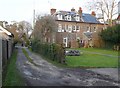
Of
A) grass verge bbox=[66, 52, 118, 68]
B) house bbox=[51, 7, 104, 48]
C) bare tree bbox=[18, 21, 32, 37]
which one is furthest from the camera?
bare tree bbox=[18, 21, 32, 37]

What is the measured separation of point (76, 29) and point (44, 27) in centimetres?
1136

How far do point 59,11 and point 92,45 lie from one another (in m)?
12.2

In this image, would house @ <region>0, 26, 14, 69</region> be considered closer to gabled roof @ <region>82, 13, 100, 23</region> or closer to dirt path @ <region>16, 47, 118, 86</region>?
dirt path @ <region>16, 47, 118, 86</region>

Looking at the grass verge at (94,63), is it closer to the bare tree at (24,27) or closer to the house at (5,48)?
the house at (5,48)

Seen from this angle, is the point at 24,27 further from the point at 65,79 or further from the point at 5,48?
the point at 65,79

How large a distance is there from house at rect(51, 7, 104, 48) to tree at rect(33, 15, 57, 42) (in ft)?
11.5

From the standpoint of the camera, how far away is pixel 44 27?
55.1 metres

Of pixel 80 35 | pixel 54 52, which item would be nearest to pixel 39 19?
pixel 80 35

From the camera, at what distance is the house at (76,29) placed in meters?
59.4

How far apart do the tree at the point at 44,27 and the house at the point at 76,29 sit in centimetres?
352

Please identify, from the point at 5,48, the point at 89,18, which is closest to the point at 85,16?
the point at 89,18

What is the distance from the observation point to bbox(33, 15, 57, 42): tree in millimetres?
54625

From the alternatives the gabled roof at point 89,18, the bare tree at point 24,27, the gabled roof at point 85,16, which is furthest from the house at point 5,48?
the bare tree at point 24,27

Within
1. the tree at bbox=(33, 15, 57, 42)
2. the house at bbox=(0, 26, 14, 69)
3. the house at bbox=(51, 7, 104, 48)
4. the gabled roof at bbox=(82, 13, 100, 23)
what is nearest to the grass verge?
the house at bbox=(0, 26, 14, 69)
